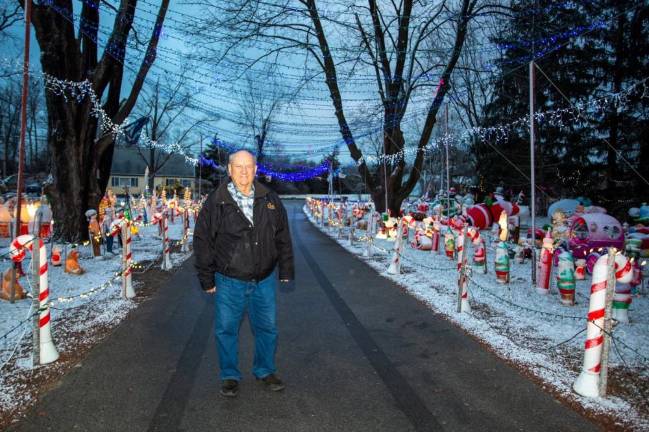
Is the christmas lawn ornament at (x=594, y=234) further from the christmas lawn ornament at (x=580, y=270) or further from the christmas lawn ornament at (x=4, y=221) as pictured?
the christmas lawn ornament at (x=4, y=221)

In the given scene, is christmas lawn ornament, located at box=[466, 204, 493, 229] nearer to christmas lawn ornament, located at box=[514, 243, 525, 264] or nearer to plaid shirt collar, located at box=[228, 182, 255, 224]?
christmas lawn ornament, located at box=[514, 243, 525, 264]

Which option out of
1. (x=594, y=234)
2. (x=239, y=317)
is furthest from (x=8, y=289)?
(x=594, y=234)

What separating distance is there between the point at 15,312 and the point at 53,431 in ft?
13.2

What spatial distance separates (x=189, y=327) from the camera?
6285 mm

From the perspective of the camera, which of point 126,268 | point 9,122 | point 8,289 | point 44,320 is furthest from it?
point 9,122

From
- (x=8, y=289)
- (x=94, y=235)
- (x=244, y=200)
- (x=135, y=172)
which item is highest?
(x=135, y=172)

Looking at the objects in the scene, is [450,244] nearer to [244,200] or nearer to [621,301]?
A: [621,301]

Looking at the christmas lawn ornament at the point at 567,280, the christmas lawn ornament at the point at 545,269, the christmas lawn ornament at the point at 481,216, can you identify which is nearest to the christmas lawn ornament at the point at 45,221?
the christmas lawn ornament at the point at 545,269

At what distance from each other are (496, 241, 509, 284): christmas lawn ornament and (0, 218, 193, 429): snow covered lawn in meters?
6.47

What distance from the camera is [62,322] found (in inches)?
254

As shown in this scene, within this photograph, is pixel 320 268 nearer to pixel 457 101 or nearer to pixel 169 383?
pixel 169 383

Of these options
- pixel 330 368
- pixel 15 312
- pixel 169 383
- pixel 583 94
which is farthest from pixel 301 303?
pixel 583 94

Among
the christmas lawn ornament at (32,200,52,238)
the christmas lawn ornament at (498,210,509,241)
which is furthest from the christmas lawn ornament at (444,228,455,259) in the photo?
the christmas lawn ornament at (32,200,52,238)

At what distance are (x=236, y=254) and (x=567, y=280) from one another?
5.58 m
